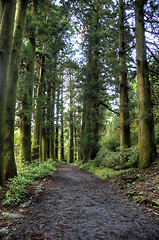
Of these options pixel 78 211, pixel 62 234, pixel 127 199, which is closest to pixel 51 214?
pixel 78 211

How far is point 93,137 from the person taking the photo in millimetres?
14227

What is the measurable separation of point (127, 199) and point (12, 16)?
251 inches

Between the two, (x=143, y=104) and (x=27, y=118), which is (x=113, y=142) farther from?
(x=27, y=118)

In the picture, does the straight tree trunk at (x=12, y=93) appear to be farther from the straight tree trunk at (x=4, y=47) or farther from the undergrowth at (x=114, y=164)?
the undergrowth at (x=114, y=164)

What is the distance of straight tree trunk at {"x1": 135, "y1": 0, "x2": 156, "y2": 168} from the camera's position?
6836mm

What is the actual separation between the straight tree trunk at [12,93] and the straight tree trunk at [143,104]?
524 cm

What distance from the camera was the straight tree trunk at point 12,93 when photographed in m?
5.63

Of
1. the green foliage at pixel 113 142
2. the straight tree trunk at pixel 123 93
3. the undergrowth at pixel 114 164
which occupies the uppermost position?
the straight tree trunk at pixel 123 93

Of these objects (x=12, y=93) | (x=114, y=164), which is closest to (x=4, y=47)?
(x=12, y=93)

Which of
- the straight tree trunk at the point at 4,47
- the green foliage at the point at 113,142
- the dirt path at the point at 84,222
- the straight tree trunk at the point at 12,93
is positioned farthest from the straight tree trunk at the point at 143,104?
the green foliage at the point at 113,142

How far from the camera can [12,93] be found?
6.15 meters

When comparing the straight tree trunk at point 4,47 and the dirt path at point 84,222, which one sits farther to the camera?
the straight tree trunk at point 4,47

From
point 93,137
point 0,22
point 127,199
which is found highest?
point 0,22

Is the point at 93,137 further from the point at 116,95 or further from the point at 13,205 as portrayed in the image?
the point at 13,205
